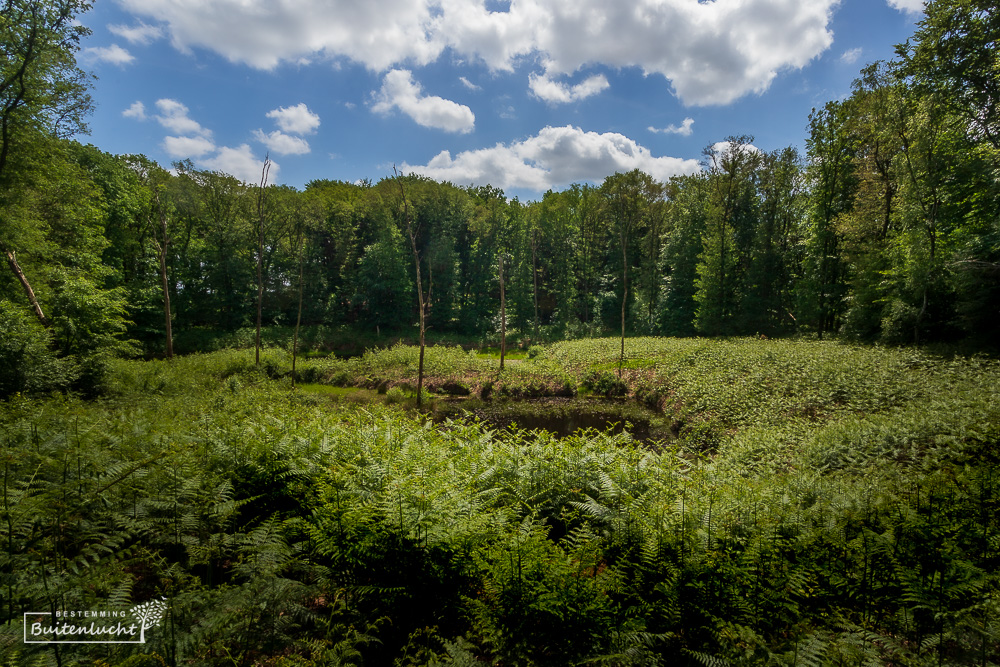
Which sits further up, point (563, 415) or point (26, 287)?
point (26, 287)

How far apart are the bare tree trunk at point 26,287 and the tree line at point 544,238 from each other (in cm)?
8

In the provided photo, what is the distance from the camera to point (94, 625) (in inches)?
101

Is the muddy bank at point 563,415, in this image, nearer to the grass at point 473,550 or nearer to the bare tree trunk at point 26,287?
the grass at point 473,550

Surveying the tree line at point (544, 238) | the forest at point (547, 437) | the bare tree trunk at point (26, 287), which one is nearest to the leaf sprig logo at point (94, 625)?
the forest at point (547, 437)

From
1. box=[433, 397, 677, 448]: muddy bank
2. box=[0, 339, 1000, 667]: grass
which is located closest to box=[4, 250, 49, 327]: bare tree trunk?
box=[0, 339, 1000, 667]: grass

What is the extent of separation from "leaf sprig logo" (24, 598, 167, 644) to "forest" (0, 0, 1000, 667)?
3.0 inches

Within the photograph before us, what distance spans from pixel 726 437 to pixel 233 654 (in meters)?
13.2

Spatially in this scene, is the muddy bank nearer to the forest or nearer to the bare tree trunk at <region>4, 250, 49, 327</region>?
the forest

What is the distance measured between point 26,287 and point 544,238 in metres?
41.8

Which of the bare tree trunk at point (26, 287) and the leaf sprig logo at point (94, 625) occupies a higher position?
the bare tree trunk at point (26, 287)

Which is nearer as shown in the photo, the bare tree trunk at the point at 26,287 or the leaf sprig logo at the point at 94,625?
the leaf sprig logo at the point at 94,625

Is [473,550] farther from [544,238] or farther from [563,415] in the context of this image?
[544,238]

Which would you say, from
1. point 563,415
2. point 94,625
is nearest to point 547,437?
point 94,625

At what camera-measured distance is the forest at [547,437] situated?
9.77 ft
